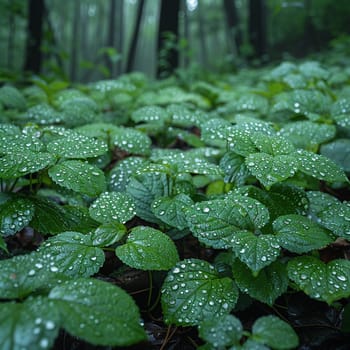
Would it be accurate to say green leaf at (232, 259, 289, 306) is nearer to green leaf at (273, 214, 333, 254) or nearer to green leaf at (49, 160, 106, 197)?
green leaf at (273, 214, 333, 254)

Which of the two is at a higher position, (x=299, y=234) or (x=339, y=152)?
(x=339, y=152)

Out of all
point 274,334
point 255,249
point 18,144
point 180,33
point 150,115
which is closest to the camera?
point 274,334

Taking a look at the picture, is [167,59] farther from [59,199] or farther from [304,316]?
[304,316]

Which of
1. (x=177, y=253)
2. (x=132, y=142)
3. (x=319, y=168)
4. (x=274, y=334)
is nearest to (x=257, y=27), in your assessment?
(x=132, y=142)

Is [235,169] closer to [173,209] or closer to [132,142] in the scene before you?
[173,209]

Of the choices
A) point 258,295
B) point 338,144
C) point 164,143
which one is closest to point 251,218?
point 258,295

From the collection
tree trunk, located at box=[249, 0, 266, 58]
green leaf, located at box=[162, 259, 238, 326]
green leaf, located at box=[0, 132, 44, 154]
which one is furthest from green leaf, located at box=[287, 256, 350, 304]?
tree trunk, located at box=[249, 0, 266, 58]

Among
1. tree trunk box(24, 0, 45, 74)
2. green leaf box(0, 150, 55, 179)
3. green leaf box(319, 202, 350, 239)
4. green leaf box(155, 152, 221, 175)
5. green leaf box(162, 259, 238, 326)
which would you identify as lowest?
green leaf box(162, 259, 238, 326)
